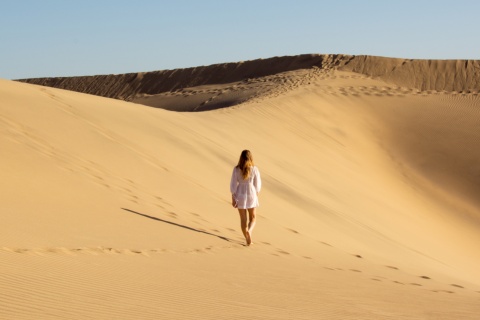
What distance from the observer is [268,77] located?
39281 millimetres

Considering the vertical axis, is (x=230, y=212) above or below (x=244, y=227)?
below

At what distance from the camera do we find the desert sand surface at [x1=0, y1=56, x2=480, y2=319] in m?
5.97

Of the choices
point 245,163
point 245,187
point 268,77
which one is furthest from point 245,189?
point 268,77

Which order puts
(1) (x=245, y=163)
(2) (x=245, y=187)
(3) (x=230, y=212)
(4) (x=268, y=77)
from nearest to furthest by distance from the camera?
(1) (x=245, y=163), (2) (x=245, y=187), (3) (x=230, y=212), (4) (x=268, y=77)

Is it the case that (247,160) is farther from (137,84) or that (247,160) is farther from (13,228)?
(137,84)

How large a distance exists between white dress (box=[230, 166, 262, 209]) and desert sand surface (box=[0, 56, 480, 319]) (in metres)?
0.51

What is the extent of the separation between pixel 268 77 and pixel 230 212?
91.9 feet

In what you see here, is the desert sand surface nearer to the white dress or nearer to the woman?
the woman

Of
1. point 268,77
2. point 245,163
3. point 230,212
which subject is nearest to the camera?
point 245,163

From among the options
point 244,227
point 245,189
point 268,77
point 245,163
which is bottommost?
point 244,227

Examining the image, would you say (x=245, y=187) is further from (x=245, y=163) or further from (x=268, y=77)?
(x=268, y=77)

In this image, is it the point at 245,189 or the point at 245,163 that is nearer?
the point at 245,163

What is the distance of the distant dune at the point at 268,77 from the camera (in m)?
35.6

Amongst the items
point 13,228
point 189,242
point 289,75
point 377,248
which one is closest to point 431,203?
point 377,248
